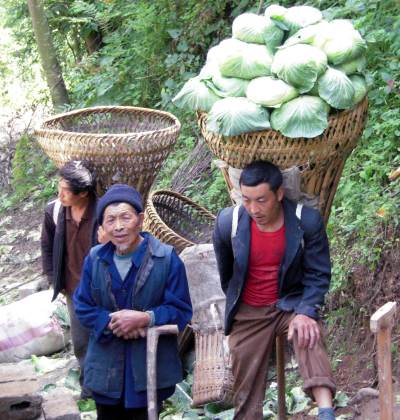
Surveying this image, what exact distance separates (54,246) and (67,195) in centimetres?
43

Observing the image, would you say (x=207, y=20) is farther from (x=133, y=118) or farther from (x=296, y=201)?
(x=296, y=201)

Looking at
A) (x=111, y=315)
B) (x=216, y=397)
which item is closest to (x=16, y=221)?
(x=216, y=397)

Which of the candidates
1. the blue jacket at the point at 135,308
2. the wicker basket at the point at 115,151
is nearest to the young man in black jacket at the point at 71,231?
the wicker basket at the point at 115,151

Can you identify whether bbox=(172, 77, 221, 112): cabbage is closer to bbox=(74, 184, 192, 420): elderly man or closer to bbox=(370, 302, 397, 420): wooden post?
bbox=(74, 184, 192, 420): elderly man

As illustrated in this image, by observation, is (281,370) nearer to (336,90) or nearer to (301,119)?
(301,119)

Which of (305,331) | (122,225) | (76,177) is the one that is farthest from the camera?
(76,177)

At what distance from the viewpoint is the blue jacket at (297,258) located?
4.03m

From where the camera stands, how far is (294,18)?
4398 mm

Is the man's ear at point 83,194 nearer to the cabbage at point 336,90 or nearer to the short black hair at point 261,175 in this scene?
the short black hair at point 261,175

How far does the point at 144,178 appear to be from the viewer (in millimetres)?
5898

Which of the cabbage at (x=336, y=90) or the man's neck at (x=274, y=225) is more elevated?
the cabbage at (x=336, y=90)

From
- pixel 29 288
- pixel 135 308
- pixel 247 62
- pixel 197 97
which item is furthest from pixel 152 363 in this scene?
pixel 29 288

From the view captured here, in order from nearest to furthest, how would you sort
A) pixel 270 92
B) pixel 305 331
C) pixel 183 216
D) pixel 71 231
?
pixel 305 331 → pixel 270 92 → pixel 71 231 → pixel 183 216

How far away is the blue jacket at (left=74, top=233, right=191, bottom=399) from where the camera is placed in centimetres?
409
